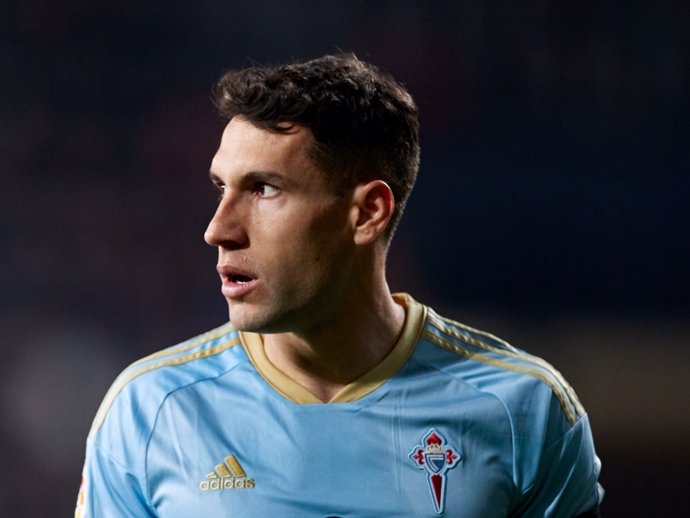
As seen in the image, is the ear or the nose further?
the ear

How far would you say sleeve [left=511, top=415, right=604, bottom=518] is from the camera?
63.7 inches

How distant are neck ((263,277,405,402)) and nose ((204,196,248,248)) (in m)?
0.20

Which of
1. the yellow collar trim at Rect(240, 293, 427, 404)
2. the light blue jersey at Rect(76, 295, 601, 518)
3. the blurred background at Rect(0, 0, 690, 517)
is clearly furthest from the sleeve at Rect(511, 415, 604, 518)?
the blurred background at Rect(0, 0, 690, 517)

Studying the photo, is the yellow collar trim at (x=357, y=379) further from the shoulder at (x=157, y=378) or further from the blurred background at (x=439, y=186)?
the blurred background at (x=439, y=186)

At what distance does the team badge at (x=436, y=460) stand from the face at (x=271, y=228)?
11.3 inches

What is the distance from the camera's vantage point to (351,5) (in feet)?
9.78

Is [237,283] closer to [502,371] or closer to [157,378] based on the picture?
[157,378]

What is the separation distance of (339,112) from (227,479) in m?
0.60

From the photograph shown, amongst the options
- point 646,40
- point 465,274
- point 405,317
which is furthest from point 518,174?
point 405,317

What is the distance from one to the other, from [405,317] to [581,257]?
51.5 inches

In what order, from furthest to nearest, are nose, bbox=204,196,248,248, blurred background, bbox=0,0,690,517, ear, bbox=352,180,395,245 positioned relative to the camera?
1. blurred background, bbox=0,0,690,517
2. ear, bbox=352,180,395,245
3. nose, bbox=204,196,248,248

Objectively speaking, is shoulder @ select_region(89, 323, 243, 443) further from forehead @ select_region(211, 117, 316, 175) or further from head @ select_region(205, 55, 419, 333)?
forehead @ select_region(211, 117, 316, 175)

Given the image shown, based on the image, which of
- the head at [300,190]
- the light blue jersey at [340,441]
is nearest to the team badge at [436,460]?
the light blue jersey at [340,441]

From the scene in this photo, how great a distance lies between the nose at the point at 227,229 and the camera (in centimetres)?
148
